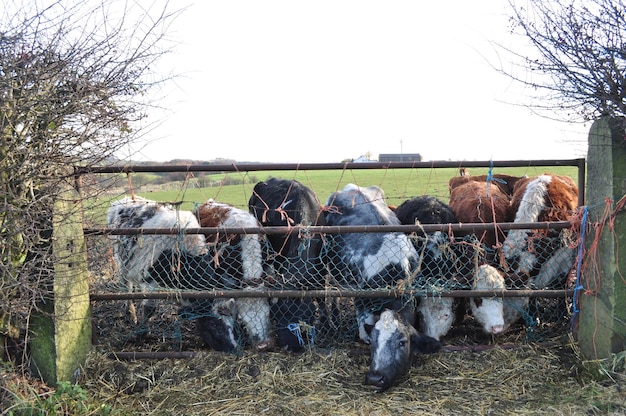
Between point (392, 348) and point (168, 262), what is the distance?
2470 millimetres

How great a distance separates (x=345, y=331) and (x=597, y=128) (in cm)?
290

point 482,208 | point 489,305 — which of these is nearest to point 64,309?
point 489,305

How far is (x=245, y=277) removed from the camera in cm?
541

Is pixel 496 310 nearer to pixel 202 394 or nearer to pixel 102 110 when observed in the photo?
pixel 202 394

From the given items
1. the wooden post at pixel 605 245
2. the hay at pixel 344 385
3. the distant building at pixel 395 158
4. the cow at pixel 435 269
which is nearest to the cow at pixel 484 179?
the distant building at pixel 395 158

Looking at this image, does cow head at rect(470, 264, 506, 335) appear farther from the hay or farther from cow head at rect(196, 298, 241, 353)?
cow head at rect(196, 298, 241, 353)

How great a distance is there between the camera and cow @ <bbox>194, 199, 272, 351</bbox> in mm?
5156

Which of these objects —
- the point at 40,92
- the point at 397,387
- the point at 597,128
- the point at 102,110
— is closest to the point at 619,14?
the point at 597,128

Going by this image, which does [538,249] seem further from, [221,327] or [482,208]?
[221,327]

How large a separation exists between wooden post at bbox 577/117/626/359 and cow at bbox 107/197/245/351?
3.07m

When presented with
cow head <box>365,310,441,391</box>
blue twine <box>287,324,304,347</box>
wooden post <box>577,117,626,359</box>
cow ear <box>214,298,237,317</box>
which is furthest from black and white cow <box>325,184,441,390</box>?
wooden post <box>577,117,626,359</box>

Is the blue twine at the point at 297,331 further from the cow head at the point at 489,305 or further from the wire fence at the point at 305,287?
the cow head at the point at 489,305

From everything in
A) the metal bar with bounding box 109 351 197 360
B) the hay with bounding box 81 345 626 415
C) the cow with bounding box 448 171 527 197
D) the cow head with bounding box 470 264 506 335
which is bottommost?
Result: the hay with bounding box 81 345 626 415

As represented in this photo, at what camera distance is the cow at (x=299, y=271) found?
513 centimetres
